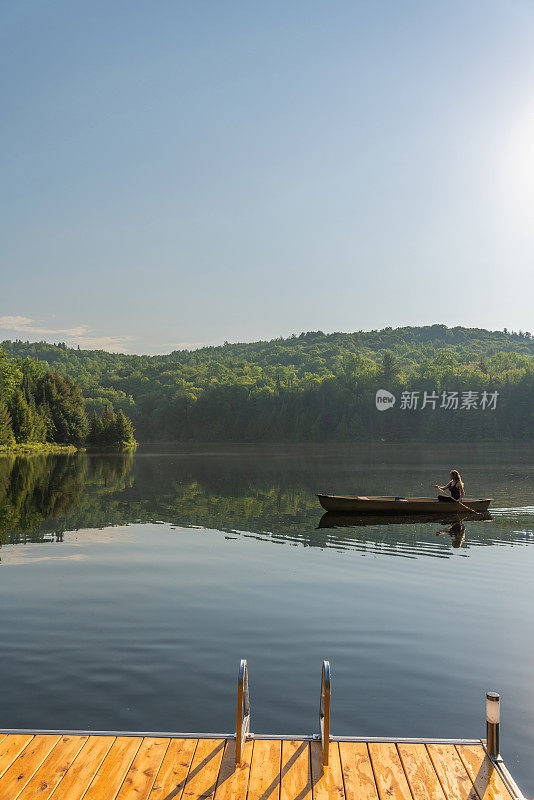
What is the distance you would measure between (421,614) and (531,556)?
8212mm

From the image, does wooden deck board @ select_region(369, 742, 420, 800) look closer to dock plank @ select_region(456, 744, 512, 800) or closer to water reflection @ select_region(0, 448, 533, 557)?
dock plank @ select_region(456, 744, 512, 800)

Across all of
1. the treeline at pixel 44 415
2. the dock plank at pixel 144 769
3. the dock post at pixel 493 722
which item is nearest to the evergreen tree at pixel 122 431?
the treeline at pixel 44 415

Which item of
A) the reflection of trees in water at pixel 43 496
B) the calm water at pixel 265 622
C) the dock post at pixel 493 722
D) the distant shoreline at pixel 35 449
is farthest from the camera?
the distant shoreline at pixel 35 449

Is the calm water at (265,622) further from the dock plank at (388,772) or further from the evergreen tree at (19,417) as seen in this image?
the evergreen tree at (19,417)

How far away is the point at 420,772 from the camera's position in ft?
18.4

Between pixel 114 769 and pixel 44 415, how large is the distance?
304ft

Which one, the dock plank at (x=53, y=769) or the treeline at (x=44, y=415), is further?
the treeline at (x=44, y=415)

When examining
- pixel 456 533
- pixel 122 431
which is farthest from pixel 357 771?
pixel 122 431

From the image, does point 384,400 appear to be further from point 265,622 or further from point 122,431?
point 265,622

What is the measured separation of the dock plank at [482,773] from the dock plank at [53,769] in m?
3.47

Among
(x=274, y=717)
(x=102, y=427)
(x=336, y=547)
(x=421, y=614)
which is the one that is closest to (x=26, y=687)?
(x=274, y=717)

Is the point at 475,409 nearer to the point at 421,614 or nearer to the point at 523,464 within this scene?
the point at 523,464

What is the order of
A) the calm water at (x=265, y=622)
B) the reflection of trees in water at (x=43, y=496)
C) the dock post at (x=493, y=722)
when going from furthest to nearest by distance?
1. the reflection of trees in water at (x=43, y=496)
2. the calm water at (x=265, y=622)
3. the dock post at (x=493, y=722)

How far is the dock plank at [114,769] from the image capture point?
5.20m
